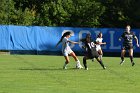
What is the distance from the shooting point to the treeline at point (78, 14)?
45750mm

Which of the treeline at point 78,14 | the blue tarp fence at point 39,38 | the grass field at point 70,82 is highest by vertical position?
the grass field at point 70,82

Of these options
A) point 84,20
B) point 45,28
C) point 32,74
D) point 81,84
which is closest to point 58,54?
point 45,28

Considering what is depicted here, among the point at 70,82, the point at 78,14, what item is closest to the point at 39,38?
the point at 78,14

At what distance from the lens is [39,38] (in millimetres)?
41594

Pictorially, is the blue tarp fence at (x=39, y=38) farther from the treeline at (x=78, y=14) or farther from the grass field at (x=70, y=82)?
the grass field at (x=70, y=82)

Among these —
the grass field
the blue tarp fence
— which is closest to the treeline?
the blue tarp fence

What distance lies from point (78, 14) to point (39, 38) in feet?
20.2

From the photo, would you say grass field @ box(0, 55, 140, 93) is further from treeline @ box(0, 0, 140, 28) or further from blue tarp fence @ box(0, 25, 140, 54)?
treeline @ box(0, 0, 140, 28)

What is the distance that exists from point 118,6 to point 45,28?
8221mm

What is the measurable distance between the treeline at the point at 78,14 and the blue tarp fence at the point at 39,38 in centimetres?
370

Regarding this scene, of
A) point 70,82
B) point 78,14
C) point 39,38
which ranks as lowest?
point 39,38

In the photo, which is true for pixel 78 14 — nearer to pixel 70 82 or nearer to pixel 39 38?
pixel 39 38

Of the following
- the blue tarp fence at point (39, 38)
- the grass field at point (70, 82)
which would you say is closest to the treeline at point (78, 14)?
the blue tarp fence at point (39, 38)

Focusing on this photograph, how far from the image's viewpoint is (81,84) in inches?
640
